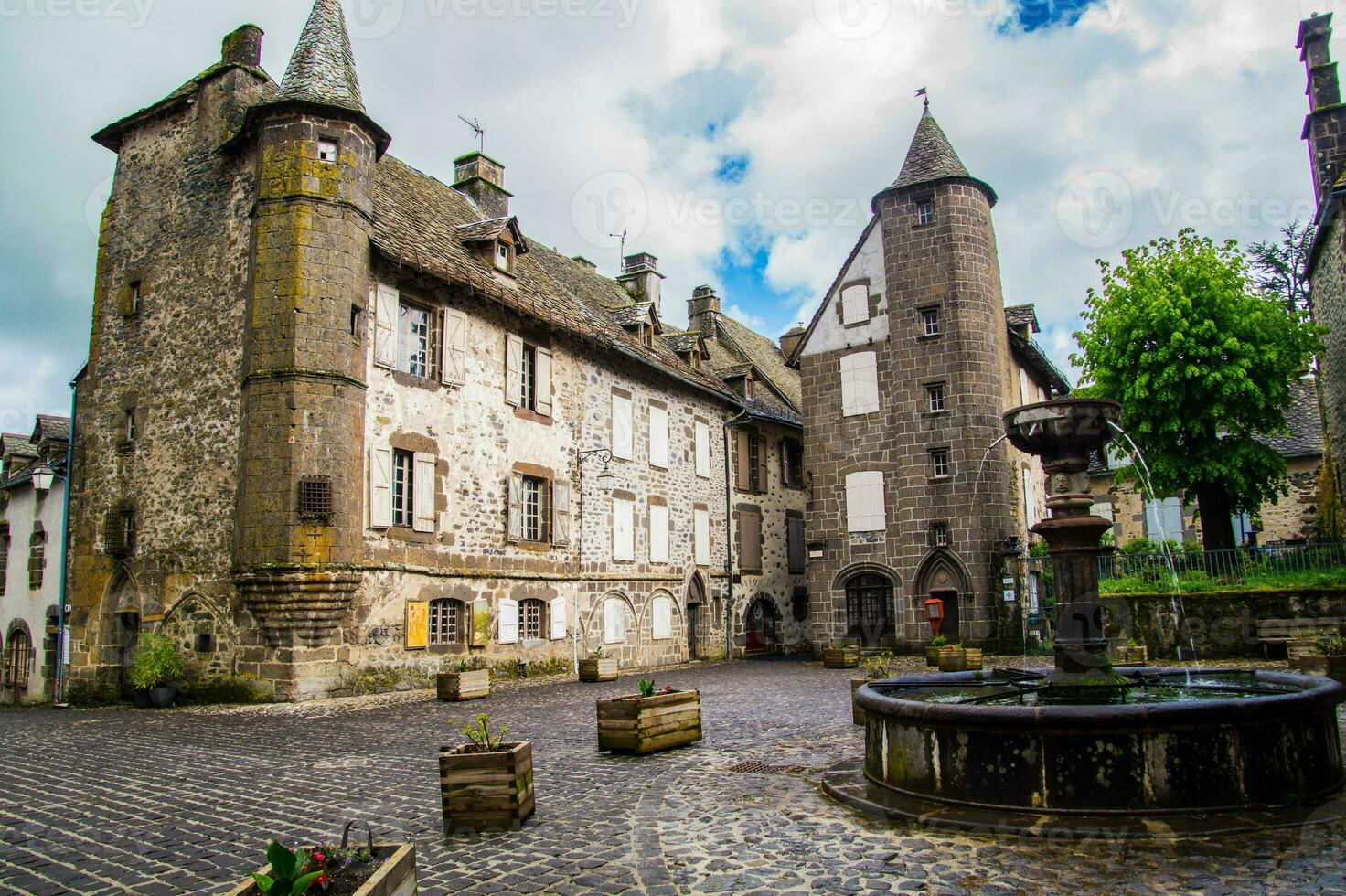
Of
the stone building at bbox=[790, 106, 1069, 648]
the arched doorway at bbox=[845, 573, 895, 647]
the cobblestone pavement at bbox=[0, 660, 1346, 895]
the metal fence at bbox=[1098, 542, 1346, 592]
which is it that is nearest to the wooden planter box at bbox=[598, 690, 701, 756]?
the cobblestone pavement at bbox=[0, 660, 1346, 895]

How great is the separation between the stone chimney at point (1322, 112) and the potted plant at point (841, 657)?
14456mm

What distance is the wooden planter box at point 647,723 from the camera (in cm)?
897

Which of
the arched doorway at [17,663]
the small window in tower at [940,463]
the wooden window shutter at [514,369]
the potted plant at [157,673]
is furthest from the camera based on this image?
the small window in tower at [940,463]

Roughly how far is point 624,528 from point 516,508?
4018 mm

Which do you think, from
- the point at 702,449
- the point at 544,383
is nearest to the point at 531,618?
the point at 544,383

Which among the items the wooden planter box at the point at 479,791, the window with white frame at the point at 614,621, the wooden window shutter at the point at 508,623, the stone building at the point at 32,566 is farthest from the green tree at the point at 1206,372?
the stone building at the point at 32,566

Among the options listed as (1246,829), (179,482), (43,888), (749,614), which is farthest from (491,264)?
(1246,829)

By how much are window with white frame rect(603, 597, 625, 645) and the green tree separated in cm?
1287

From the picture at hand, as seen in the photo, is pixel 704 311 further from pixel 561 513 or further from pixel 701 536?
pixel 561 513

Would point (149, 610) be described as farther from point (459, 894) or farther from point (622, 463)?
point (459, 894)

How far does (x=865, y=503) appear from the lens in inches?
1014

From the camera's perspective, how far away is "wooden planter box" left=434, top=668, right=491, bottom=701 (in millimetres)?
14773

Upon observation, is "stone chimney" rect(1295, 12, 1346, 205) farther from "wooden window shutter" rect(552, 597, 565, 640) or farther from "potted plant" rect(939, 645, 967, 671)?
"wooden window shutter" rect(552, 597, 565, 640)

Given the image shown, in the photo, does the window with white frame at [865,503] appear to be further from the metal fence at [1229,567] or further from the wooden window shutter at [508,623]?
the wooden window shutter at [508,623]
